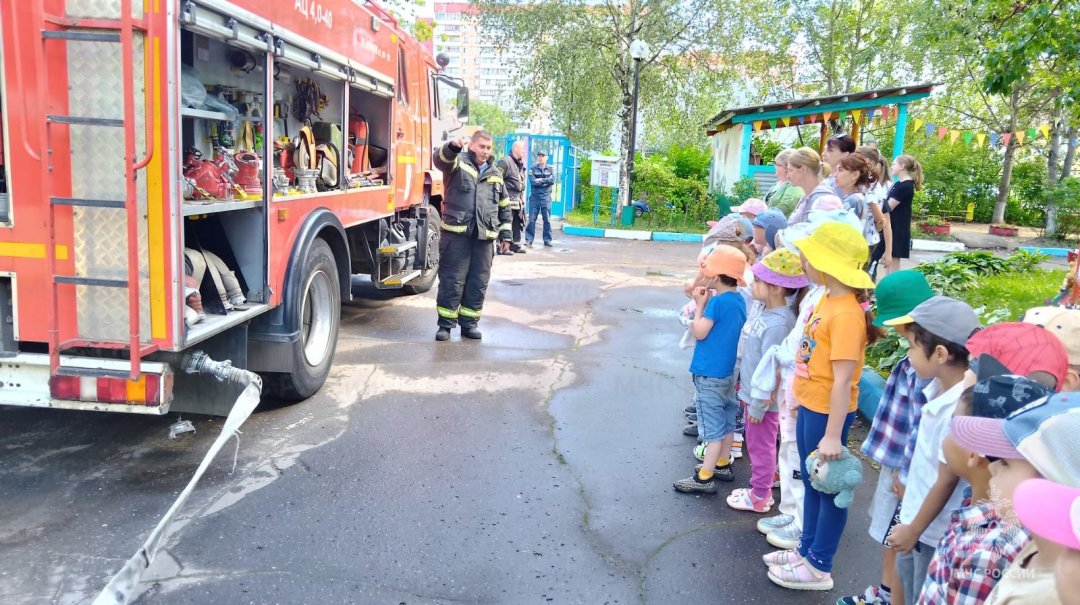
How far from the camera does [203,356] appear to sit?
4074mm

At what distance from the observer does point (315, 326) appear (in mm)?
5711

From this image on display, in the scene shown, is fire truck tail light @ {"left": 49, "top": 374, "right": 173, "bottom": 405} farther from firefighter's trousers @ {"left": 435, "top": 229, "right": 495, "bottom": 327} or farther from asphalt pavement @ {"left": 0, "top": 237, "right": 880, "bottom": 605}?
firefighter's trousers @ {"left": 435, "top": 229, "right": 495, "bottom": 327}

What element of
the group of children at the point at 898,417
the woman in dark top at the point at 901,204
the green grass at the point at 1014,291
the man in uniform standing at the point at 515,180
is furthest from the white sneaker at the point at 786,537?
the man in uniform standing at the point at 515,180

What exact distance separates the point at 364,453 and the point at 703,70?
17.5 m

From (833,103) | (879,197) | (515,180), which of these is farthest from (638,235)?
(879,197)

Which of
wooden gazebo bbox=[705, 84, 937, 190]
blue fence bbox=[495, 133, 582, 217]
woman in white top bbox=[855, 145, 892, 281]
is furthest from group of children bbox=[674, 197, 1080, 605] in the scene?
blue fence bbox=[495, 133, 582, 217]

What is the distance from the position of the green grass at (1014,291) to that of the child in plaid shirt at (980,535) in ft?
15.0

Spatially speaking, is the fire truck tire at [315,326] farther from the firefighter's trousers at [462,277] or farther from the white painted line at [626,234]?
the white painted line at [626,234]

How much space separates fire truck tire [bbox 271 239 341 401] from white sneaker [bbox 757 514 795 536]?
116 inches

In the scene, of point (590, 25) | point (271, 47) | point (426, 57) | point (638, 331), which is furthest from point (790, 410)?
point (590, 25)

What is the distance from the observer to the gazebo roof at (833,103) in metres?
13.1

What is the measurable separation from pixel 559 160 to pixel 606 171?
245cm

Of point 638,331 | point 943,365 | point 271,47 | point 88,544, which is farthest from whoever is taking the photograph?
point 638,331

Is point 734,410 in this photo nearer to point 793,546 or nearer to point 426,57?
point 793,546
